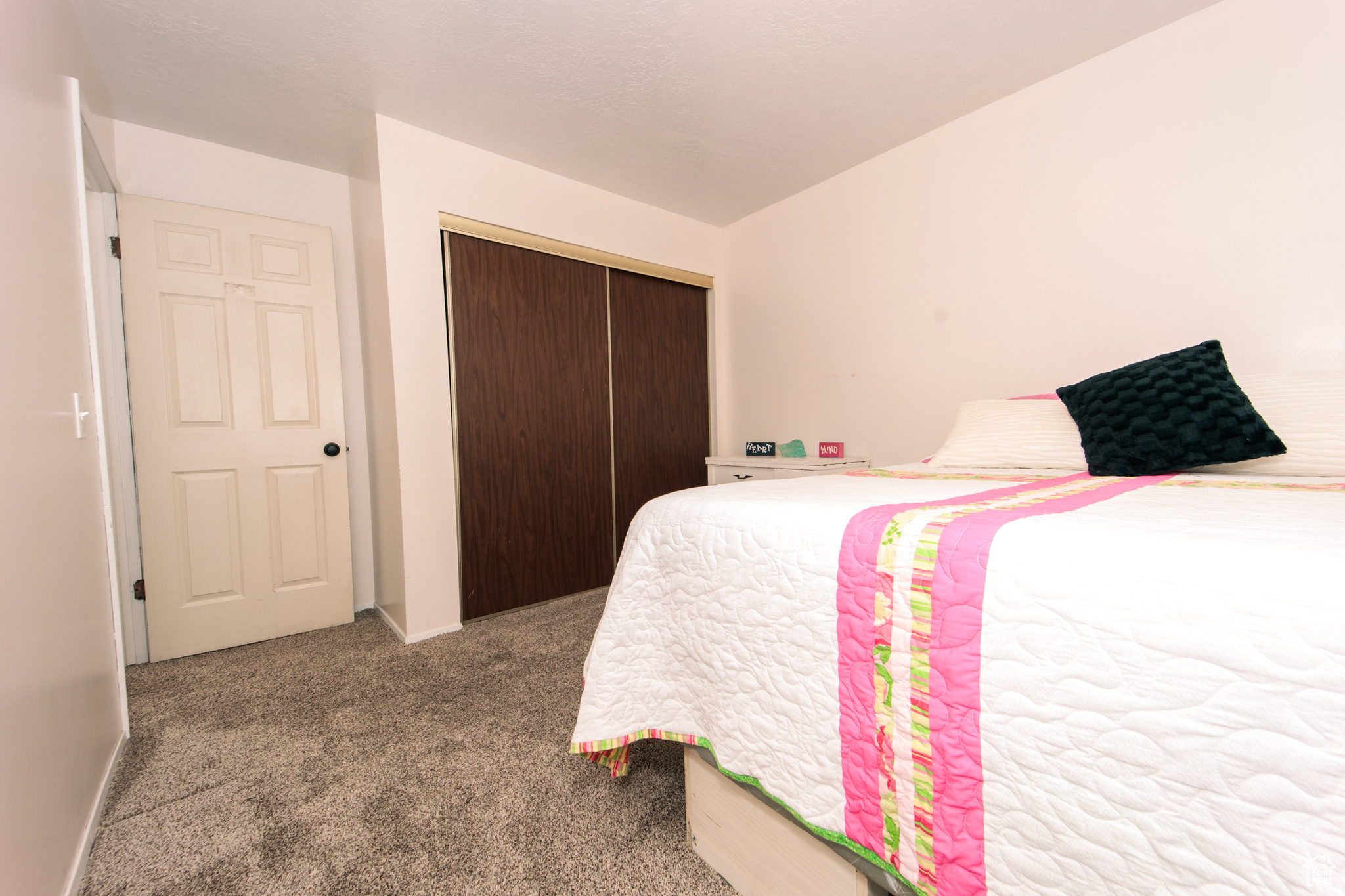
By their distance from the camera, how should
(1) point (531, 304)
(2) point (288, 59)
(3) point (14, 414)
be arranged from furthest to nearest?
(1) point (531, 304) < (2) point (288, 59) < (3) point (14, 414)

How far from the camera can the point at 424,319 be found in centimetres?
244

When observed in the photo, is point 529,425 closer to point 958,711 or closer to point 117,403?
point 117,403

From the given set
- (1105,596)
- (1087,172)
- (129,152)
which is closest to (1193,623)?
(1105,596)

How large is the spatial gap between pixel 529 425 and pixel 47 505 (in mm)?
1790

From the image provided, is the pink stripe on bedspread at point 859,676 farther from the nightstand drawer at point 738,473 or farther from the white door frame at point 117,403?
the white door frame at point 117,403

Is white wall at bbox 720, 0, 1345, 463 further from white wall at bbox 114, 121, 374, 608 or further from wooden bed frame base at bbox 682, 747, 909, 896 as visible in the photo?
white wall at bbox 114, 121, 374, 608

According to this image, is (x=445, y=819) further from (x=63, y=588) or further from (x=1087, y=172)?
(x=1087, y=172)

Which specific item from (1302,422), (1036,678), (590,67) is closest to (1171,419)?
(1302,422)

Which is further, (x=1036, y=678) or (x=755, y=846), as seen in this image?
(x=755, y=846)

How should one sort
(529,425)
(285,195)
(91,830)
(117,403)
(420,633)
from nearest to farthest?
(91,830) → (117,403) → (420,633) → (285,195) → (529,425)

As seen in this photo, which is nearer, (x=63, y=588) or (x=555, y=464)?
(x=63, y=588)

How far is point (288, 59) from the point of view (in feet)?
6.44

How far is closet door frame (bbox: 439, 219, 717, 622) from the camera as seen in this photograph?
253 centimetres

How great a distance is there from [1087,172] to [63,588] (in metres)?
3.37
